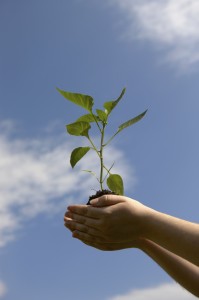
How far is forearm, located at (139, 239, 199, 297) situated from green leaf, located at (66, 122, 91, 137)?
58 centimetres

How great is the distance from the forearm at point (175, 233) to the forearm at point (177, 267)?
263mm

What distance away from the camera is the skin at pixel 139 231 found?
5.65ft

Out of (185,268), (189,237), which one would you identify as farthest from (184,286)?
(189,237)

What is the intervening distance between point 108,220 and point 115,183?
341 mm

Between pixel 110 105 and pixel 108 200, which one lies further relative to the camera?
pixel 110 105

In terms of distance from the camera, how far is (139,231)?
1.84 meters

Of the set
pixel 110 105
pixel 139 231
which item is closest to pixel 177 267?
pixel 139 231

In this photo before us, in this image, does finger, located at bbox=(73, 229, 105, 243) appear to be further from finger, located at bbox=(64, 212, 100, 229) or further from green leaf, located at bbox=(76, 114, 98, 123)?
green leaf, located at bbox=(76, 114, 98, 123)

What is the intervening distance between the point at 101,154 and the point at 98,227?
40cm

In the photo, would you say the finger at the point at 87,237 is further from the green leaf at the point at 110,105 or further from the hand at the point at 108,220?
the green leaf at the point at 110,105

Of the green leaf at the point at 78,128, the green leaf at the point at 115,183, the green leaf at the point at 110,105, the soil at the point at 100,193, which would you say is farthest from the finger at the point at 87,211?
the green leaf at the point at 110,105

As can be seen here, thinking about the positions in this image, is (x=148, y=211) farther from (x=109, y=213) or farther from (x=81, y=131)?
(x=81, y=131)

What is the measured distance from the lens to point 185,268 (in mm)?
2045

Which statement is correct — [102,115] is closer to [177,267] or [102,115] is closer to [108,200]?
[108,200]
